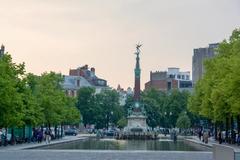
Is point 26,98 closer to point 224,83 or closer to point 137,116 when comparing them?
point 224,83

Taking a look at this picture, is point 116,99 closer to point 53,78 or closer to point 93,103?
point 93,103

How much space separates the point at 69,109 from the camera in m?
120

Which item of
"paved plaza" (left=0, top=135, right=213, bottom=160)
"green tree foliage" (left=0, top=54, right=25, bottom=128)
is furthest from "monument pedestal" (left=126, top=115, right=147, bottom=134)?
"paved plaza" (left=0, top=135, right=213, bottom=160)

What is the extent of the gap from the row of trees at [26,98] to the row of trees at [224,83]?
2184 centimetres

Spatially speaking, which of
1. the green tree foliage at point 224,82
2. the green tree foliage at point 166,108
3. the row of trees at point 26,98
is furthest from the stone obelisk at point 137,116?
the green tree foliage at point 166,108

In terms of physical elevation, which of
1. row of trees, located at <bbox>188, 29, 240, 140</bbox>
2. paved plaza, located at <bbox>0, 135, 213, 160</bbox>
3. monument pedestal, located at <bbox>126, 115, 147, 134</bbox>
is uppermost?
row of trees, located at <bbox>188, 29, 240, 140</bbox>

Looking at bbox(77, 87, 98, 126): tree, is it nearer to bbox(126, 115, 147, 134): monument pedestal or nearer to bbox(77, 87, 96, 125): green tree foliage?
bbox(77, 87, 96, 125): green tree foliage

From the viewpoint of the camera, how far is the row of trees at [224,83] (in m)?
64.6

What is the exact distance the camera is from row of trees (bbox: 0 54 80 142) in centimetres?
6706

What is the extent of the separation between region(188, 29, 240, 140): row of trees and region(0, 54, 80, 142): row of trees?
71.6 ft

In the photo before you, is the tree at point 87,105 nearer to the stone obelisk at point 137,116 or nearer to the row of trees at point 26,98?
the stone obelisk at point 137,116

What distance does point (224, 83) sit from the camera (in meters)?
69.1

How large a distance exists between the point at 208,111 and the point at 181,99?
93398 millimetres

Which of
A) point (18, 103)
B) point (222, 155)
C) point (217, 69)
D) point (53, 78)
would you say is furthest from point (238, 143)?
point (222, 155)
